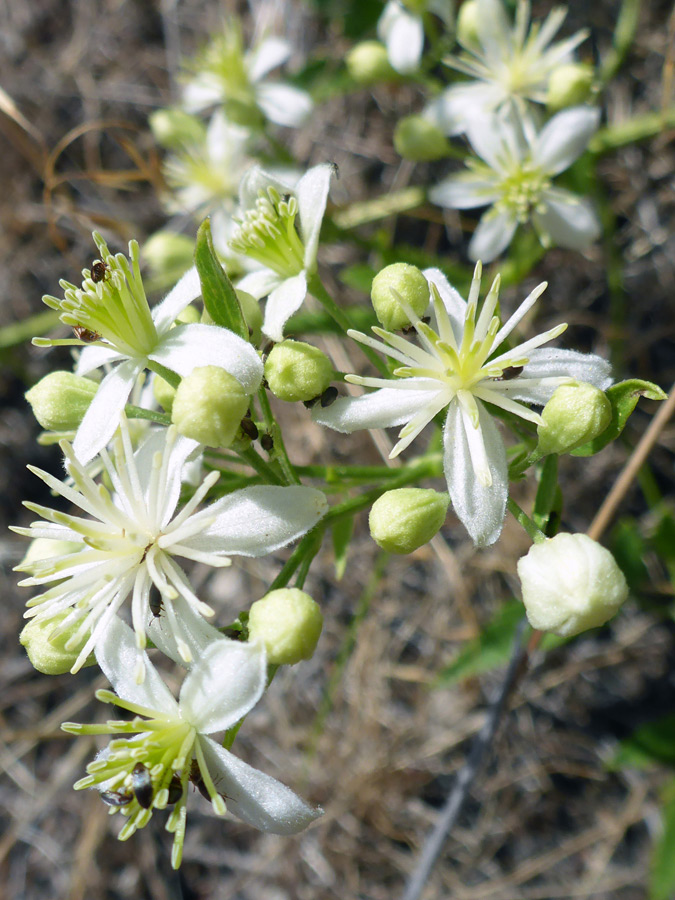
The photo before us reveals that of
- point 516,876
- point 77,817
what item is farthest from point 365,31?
point 77,817

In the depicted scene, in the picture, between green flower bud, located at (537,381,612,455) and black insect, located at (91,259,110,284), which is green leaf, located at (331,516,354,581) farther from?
black insect, located at (91,259,110,284)

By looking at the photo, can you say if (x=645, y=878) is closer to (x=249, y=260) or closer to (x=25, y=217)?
(x=249, y=260)

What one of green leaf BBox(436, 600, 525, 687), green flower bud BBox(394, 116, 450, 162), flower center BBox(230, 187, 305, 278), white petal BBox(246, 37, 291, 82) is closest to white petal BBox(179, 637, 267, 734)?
flower center BBox(230, 187, 305, 278)

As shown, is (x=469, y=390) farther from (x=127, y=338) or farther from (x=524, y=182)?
(x=524, y=182)

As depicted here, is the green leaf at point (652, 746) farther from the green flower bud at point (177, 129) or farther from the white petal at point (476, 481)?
the green flower bud at point (177, 129)

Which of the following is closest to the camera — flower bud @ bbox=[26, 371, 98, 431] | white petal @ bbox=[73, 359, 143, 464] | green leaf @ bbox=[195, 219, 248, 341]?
green leaf @ bbox=[195, 219, 248, 341]

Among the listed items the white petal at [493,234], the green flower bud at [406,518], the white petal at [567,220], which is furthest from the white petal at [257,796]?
the white petal at [567,220]

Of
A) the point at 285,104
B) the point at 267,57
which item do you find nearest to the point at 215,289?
the point at 285,104
